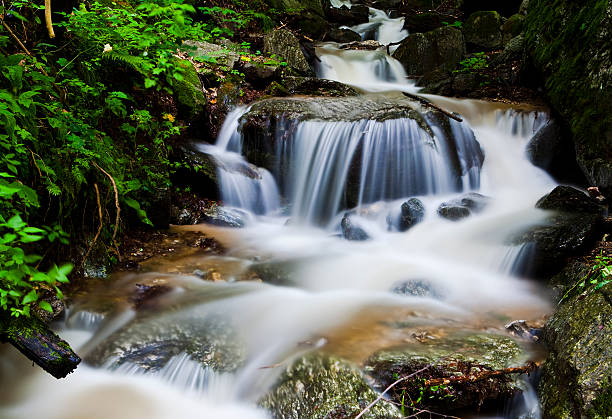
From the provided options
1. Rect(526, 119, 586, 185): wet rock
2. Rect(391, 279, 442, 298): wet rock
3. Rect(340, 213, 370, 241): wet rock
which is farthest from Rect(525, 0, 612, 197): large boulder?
Rect(340, 213, 370, 241): wet rock

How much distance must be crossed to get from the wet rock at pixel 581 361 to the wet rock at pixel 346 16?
46.3 feet

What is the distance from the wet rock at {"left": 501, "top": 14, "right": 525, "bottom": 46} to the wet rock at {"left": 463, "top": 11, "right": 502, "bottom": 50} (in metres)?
0.12

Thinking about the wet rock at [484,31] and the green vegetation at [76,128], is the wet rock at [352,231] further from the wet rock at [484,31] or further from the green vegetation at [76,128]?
the wet rock at [484,31]

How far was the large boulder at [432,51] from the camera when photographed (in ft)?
35.0

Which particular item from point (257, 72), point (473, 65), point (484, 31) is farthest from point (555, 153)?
point (484, 31)

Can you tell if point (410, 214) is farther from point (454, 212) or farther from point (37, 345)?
point (37, 345)

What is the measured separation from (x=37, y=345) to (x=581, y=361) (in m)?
3.01

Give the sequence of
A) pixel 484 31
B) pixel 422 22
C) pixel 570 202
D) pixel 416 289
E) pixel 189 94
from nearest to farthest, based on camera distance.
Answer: pixel 416 289 → pixel 570 202 → pixel 189 94 → pixel 484 31 → pixel 422 22

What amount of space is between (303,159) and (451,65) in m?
5.77

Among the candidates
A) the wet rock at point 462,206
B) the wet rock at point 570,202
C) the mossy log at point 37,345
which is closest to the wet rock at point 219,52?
the wet rock at point 462,206

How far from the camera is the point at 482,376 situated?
8.17 feet

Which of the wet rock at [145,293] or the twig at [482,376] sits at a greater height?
the twig at [482,376]

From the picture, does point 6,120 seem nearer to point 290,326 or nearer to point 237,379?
point 237,379

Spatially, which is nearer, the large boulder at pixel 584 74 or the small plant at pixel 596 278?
the small plant at pixel 596 278
